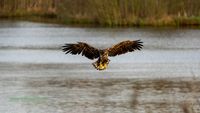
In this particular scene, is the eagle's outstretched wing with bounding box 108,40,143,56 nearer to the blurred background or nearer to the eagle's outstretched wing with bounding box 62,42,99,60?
the eagle's outstretched wing with bounding box 62,42,99,60

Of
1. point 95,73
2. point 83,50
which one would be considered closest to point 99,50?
point 83,50

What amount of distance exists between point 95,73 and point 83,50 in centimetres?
1464

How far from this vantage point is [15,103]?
18406mm

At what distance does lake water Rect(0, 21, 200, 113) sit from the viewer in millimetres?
18359

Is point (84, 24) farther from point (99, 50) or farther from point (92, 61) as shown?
point (99, 50)

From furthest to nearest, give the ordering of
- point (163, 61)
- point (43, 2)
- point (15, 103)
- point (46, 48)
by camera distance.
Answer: point (43, 2), point (46, 48), point (163, 61), point (15, 103)

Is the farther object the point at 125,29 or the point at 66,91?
the point at 125,29

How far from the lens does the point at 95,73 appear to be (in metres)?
25.7

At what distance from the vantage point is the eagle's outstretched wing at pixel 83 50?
10875mm

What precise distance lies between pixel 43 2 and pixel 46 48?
2503 cm

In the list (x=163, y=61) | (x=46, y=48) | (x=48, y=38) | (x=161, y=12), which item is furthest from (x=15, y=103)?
(x=161, y=12)

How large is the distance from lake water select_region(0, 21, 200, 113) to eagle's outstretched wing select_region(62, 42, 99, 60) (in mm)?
774

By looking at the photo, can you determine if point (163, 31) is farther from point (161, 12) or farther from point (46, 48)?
point (46, 48)

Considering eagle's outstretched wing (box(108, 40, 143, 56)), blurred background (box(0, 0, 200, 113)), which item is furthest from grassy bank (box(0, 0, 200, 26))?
eagle's outstretched wing (box(108, 40, 143, 56))
